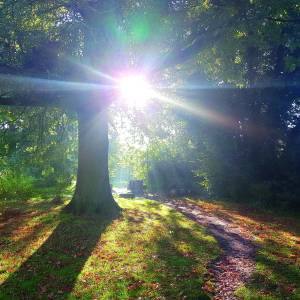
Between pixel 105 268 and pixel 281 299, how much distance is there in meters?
4.26

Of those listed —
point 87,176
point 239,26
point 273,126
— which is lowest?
point 87,176

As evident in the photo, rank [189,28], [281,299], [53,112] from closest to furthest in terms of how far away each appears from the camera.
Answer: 1. [281,299]
2. [189,28]
3. [53,112]

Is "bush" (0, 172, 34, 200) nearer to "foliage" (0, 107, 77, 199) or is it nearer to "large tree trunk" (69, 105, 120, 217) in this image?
"foliage" (0, 107, 77, 199)

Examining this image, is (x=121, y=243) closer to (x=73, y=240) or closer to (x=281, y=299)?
(x=73, y=240)

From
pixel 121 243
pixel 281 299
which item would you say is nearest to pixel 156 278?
pixel 281 299

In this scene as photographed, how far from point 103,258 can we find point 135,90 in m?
8.70

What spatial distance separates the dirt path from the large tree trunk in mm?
4762

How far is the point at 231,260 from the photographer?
9.91 meters

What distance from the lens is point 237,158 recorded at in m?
26.9

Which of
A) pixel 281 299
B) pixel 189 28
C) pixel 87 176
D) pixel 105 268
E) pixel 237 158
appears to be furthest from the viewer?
pixel 237 158

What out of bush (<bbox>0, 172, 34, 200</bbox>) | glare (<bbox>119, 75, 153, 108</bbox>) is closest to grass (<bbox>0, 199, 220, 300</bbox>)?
Result: glare (<bbox>119, 75, 153, 108</bbox>)

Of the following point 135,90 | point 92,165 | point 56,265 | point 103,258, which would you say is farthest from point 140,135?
point 56,265

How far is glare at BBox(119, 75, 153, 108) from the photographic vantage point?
15.5m

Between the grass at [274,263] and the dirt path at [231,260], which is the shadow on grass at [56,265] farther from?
the grass at [274,263]
